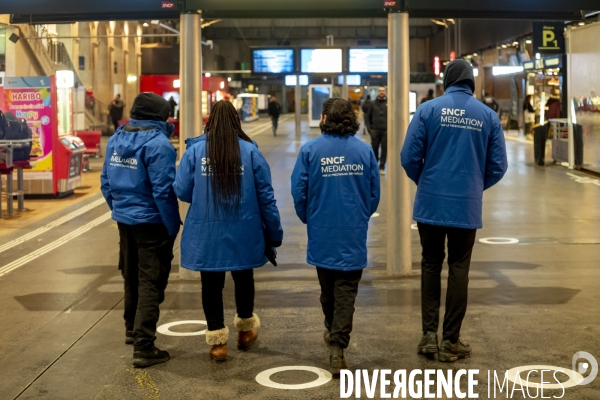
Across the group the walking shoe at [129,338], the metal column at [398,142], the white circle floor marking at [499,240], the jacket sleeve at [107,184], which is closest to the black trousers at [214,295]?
the walking shoe at [129,338]

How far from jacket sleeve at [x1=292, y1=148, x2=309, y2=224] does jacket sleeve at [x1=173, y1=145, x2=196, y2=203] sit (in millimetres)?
637

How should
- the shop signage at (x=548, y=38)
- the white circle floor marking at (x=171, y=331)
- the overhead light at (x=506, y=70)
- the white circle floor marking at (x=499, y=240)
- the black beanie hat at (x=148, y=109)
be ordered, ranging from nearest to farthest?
the black beanie hat at (x=148, y=109) < the white circle floor marking at (x=171, y=331) < the white circle floor marking at (x=499, y=240) < the shop signage at (x=548, y=38) < the overhead light at (x=506, y=70)

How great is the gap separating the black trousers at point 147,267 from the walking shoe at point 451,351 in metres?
1.83

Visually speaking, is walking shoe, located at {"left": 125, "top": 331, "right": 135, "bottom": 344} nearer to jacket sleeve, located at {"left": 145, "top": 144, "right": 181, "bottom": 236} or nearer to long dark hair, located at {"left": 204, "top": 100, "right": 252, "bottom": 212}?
jacket sleeve, located at {"left": 145, "top": 144, "right": 181, "bottom": 236}

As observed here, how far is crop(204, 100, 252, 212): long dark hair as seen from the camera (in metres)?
5.20

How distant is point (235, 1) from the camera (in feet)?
25.6

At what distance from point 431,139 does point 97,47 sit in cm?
3628

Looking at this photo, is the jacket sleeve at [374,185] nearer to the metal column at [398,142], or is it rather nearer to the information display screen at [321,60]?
the metal column at [398,142]

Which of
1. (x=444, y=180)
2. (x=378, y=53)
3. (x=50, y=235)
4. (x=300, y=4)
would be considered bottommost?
(x=50, y=235)

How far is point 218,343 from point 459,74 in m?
2.30

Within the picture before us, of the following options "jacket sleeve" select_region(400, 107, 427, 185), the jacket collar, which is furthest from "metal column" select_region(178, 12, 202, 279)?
the jacket collar

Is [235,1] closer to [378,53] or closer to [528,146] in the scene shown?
[528,146]

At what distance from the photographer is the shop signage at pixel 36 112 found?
584 inches

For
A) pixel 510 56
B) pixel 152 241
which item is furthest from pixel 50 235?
pixel 510 56
